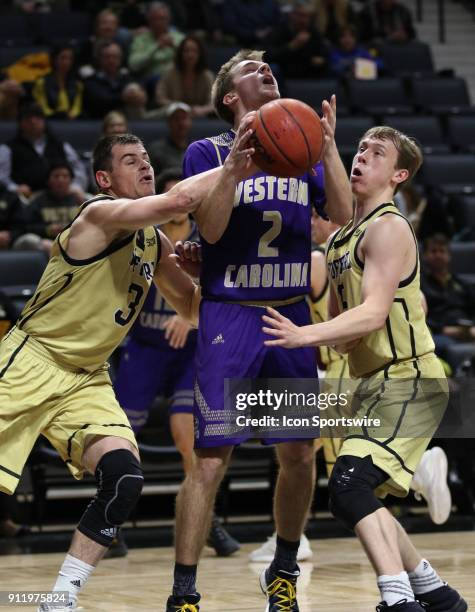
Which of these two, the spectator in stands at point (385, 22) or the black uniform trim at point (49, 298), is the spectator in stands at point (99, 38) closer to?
the spectator in stands at point (385, 22)

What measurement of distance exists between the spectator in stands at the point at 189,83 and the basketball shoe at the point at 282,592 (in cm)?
752

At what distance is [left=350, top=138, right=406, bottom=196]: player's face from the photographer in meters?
4.70

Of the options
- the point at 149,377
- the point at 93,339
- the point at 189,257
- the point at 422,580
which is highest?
the point at 189,257

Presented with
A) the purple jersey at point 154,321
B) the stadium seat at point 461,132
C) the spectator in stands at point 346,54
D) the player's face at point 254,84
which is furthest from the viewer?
the spectator in stands at point 346,54

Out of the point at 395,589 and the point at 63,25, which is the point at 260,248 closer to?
the point at 395,589

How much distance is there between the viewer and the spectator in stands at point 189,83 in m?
11.8

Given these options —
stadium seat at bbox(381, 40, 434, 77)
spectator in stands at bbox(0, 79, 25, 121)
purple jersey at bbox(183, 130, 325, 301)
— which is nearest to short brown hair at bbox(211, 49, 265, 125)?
purple jersey at bbox(183, 130, 325, 301)

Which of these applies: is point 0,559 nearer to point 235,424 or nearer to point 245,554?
point 245,554

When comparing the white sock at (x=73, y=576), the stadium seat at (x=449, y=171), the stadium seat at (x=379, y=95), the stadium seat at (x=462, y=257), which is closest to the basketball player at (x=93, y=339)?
the white sock at (x=73, y=576)

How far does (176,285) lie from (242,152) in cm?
90

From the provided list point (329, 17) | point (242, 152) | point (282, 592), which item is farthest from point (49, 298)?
point (329, 17)

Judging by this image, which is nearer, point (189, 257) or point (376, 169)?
point (376, 169)

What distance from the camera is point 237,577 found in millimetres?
6285

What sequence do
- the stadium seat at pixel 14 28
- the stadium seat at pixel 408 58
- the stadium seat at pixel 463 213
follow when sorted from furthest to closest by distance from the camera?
the stadium seat at pixel 408 58 → the stadium seat at pixel 14 28 → the stadium seat at pixel 463 213
